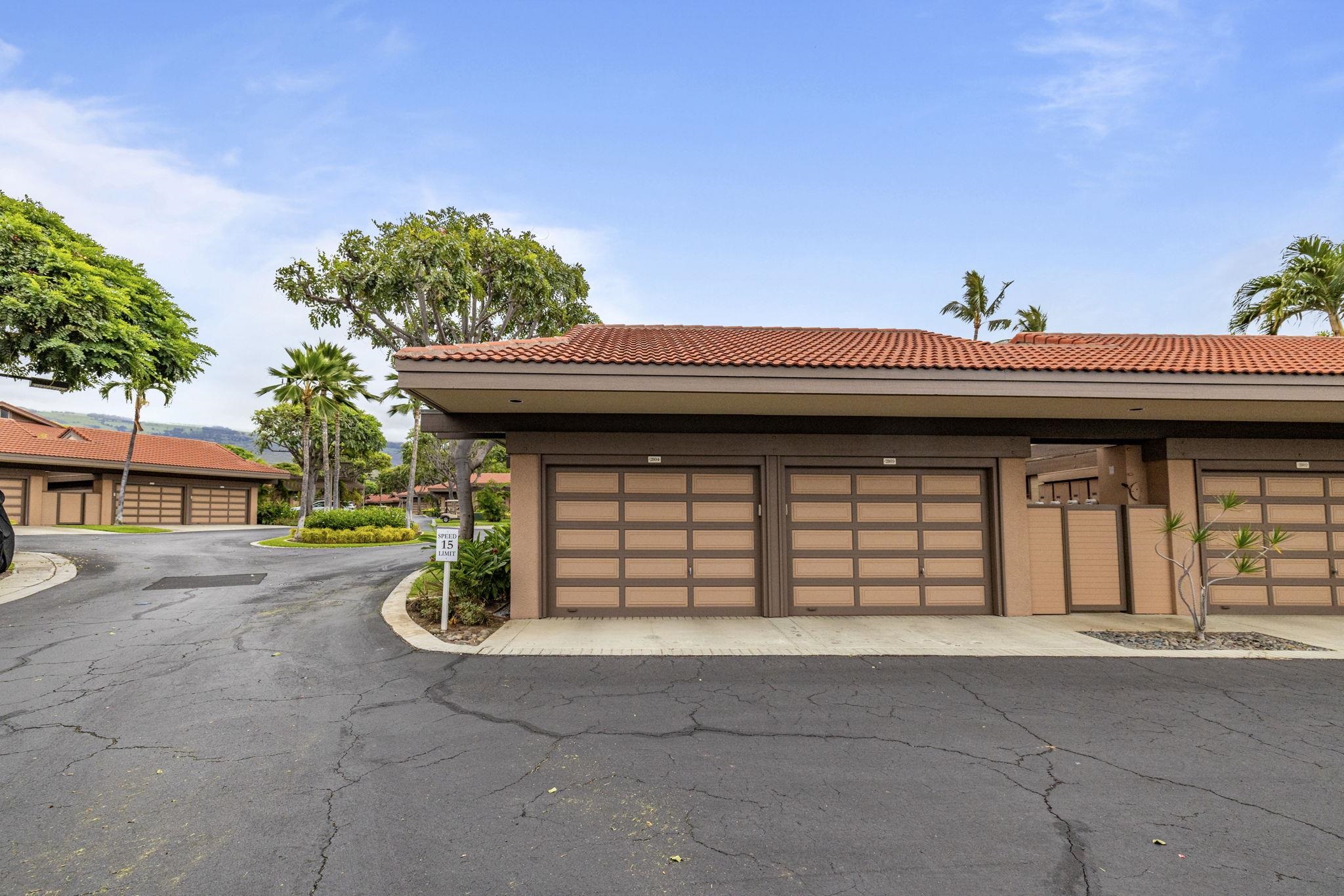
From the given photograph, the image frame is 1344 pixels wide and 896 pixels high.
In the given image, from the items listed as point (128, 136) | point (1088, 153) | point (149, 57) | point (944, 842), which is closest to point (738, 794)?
point (944, 842)

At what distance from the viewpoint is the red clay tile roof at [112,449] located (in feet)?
87.6

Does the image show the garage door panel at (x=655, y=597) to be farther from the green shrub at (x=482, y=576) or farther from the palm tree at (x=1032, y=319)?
the palm tree at (x=1032, y=319)

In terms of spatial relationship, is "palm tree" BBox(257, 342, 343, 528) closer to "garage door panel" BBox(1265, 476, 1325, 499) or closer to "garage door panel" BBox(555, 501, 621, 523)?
"garage door panel" BBox(555, 501, 621, 523)

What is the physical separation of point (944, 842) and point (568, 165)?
1857 centimetres

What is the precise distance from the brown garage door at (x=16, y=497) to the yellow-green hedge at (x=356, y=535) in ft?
46.3

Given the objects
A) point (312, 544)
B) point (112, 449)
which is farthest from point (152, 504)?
point (312, 544)

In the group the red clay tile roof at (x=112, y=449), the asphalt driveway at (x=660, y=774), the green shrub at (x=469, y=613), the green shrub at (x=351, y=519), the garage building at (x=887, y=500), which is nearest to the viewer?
the asphalt driveway at (x=660, y=774)

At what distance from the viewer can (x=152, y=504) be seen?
30469mm

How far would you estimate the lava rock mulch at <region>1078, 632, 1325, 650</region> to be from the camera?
7.27 metres

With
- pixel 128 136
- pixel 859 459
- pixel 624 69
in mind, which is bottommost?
pixel 859 459

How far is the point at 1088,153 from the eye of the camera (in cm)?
1742

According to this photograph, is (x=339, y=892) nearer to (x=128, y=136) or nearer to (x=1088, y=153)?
(x=128, y=136)

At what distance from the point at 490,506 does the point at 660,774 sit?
100ft

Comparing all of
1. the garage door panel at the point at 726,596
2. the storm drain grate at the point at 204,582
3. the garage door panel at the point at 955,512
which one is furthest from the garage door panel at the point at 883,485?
the storm drain grate at the point at 204,582
